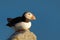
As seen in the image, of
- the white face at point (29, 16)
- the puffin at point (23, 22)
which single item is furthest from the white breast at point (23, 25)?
the white face at point (29, 16)

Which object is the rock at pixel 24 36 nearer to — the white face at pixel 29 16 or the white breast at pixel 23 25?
the white breast at pixel 23 25

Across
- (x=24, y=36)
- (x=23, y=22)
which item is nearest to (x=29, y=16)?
(x=23, y=22)

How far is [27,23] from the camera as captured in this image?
5.13 metres

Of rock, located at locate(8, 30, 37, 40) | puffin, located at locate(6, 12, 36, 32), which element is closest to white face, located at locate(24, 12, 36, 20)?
puffin, located at locate(6, 12, 36, 32)

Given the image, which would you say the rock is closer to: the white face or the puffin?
the puffin

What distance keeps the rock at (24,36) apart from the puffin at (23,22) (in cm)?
14

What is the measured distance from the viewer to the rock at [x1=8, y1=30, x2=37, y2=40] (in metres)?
4.91

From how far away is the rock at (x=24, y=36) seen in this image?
4.91 m

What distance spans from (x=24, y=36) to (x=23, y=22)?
0.33 metres

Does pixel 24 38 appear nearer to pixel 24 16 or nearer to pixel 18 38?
pixel 18 38

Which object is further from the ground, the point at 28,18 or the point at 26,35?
the point at 28,18

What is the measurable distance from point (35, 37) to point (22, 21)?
42 cm

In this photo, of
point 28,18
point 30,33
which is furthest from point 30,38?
point 28,18

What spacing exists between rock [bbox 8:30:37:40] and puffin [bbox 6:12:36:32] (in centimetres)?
14
